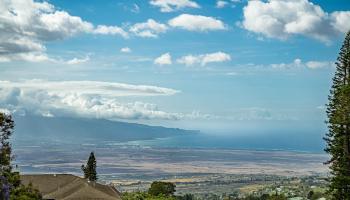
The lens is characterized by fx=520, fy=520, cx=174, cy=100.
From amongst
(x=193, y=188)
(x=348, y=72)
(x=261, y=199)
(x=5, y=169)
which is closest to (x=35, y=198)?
(x=5, y=169)

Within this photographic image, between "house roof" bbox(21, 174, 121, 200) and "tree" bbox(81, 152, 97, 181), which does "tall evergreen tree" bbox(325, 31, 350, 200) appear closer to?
"house roof" bbox(21, 174, 121, 200)

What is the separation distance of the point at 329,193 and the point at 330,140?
13.7 feet

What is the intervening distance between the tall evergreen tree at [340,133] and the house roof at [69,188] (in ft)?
67.5

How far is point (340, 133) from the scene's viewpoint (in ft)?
133

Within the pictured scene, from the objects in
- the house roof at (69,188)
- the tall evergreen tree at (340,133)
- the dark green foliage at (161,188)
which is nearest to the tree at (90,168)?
the dark green foliage at (161,188)

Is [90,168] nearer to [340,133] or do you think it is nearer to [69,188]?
[69,188]

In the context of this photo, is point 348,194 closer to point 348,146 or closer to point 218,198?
point 348,146

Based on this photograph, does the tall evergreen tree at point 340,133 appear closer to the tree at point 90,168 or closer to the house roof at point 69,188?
the house roof at point 69,188

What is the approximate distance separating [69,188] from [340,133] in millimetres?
26719

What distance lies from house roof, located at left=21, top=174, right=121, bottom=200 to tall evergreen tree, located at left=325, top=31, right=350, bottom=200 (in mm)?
20583

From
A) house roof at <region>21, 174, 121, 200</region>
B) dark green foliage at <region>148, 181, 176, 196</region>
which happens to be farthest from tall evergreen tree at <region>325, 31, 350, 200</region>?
dark green foliage at <region>148, 181, 176, 196</region>

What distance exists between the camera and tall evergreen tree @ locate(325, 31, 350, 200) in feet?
127

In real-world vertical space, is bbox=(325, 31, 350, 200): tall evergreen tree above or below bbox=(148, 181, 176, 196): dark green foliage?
above

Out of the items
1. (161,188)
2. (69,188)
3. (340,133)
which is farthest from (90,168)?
(340,133)
